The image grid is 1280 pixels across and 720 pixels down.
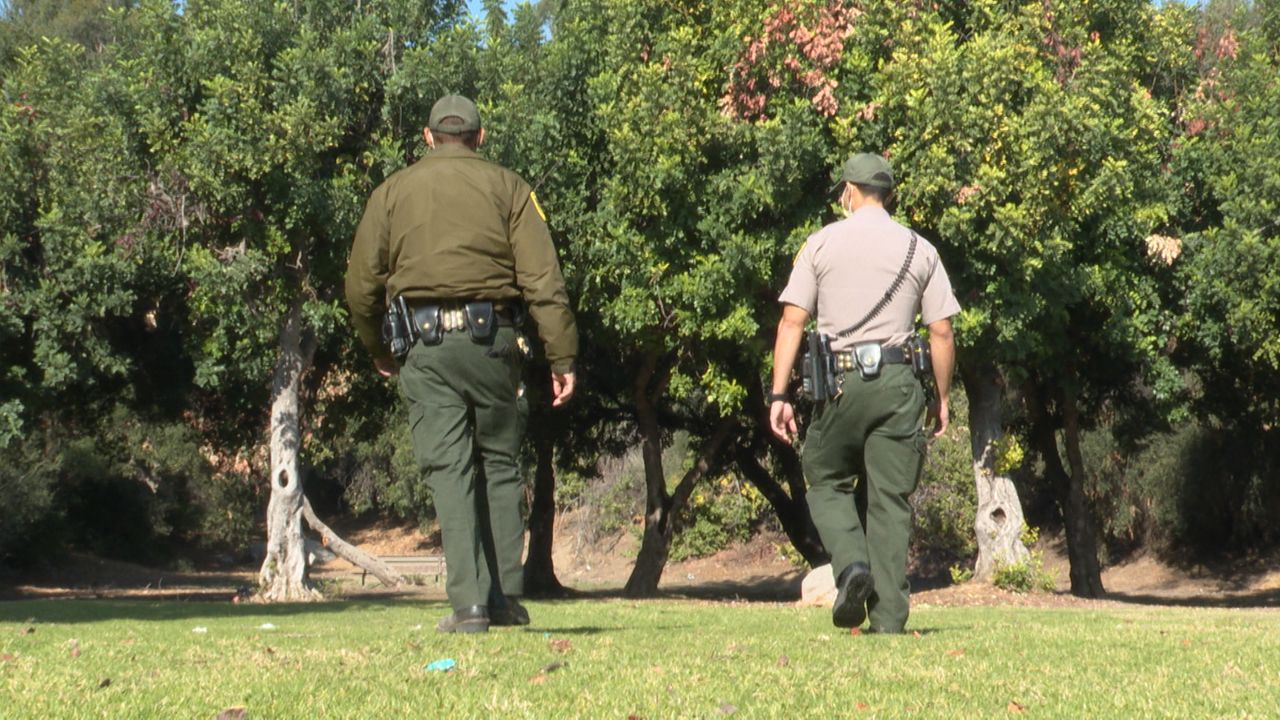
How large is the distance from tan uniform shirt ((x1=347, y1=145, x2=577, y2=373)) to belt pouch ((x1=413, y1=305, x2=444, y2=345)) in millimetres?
65

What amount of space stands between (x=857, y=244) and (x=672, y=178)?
1118cm

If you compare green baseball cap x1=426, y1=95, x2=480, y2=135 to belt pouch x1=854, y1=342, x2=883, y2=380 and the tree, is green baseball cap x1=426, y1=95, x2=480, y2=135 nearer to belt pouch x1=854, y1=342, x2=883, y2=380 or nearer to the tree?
belt pouch x1=854, y1=342, x2=883, y2=380

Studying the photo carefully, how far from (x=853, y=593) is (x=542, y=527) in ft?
63.5

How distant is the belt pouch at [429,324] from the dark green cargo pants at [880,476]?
1.87 meters

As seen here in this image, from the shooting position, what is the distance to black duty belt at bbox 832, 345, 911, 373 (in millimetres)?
7172

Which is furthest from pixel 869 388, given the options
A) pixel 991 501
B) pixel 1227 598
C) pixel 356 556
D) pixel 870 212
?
pixel 1227 598

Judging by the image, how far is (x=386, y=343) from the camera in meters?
7.26

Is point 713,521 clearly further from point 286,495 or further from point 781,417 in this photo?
point 781,417

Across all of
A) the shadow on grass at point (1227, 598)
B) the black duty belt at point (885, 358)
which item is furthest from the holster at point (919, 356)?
the shadow on grass at point (1227, 598)

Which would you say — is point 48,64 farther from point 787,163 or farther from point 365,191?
point 787,163

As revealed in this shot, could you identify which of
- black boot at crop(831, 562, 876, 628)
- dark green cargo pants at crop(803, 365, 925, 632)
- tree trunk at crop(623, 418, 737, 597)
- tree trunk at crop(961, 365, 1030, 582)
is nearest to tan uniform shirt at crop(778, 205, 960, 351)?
dark green cargo pants at crop(803, 365, 925, 632)

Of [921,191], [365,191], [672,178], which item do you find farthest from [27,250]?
[921,191]

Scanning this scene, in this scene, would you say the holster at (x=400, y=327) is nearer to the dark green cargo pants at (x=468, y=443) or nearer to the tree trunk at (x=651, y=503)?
the dark green cargo pants at (x=468, y=443)

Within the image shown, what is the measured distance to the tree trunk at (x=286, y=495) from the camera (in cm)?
2034
